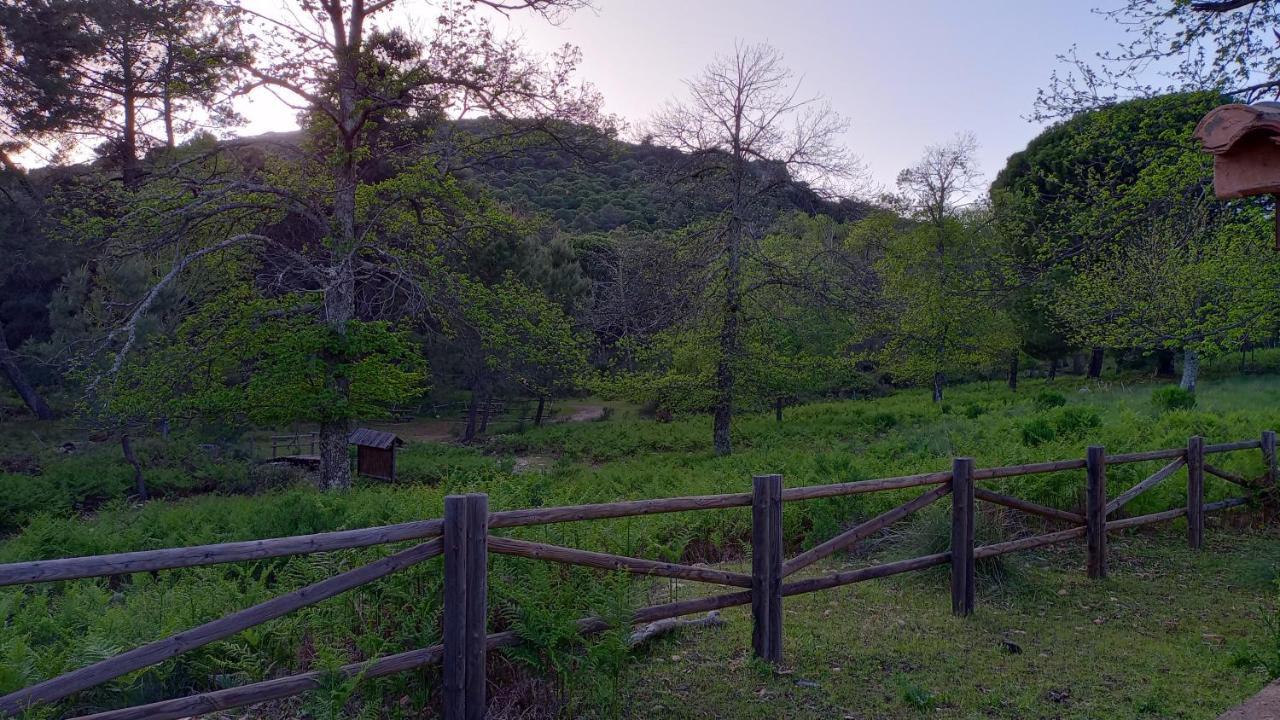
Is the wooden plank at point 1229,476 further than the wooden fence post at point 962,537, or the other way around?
the wooden plank at point 1229,476

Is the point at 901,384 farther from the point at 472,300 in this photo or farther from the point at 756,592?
the point at 756,592

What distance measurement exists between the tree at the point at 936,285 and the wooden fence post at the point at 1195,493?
1874cm

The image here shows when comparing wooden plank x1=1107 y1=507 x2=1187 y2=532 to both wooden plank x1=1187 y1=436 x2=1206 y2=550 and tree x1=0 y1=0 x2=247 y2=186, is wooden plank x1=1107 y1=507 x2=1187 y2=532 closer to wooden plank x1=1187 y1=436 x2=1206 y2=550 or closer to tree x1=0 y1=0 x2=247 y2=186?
wooden plank x1=1187 y1=436 x2=1206 y2=550

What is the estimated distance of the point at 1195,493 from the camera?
926 centimetres

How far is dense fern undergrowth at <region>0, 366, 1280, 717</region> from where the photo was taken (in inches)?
170

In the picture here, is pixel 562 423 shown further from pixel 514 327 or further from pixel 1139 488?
pixel 1139 488

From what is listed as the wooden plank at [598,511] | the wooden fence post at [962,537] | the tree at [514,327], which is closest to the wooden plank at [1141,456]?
the wooden fence post at [962,537]

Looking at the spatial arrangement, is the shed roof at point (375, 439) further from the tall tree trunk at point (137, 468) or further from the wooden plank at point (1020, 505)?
the wooden plank at point (1020, 505)

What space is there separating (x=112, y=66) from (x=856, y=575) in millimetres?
19523

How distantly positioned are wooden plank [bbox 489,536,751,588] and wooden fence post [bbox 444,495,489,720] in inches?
5.4

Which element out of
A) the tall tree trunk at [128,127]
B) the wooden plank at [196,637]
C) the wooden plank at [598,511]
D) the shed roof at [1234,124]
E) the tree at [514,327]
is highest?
the tall tree trunk at [128,127]

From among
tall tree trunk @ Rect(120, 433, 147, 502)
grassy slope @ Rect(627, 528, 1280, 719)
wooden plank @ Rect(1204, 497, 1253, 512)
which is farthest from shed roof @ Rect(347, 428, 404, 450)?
wooden plank @ Rect(1204, 497, 1253, 512)

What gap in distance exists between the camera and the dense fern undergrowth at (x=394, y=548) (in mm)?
4316

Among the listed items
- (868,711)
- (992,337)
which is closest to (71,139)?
(868,711)
